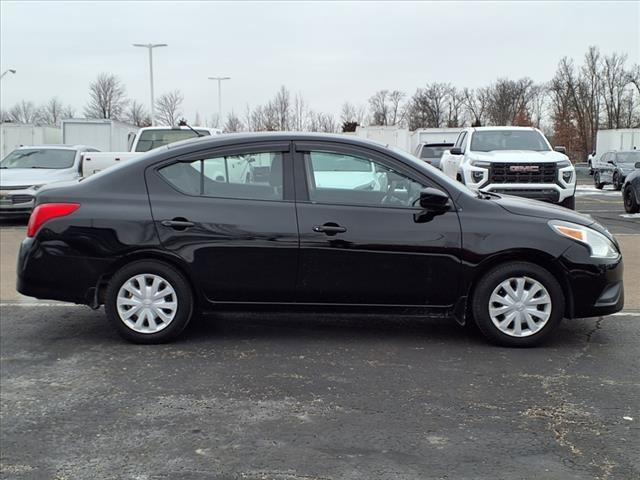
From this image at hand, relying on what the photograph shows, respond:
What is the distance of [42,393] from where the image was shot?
161 inches

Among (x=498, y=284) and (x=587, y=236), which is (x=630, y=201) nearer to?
(x=587, y=236)

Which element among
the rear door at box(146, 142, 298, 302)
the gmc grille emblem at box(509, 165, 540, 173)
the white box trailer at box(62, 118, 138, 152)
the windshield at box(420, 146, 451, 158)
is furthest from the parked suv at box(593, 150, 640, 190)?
the rear door at box(146, 142, 298, 302)

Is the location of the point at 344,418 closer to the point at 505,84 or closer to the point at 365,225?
the point at 365,225

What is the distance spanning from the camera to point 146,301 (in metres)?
4.94

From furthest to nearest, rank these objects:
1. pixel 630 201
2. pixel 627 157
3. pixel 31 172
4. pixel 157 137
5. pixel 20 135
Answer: pixel 20 135
pixel 627 157
pixel 630 201
pixel 157 137
pixel 31 172

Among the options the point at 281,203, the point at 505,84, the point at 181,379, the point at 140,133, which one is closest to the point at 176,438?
the point at 181,379

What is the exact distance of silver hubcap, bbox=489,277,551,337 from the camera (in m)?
4.82

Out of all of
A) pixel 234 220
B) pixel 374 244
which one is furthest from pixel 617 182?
pixel 234 220

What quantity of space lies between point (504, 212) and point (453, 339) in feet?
3.59

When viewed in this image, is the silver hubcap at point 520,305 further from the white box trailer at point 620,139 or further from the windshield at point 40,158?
the white box trailer at point 620,139

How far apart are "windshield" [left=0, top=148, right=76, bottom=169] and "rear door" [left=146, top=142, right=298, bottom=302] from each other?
33.3 feet

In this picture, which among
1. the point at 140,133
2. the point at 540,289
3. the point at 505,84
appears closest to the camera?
the point at 540,289

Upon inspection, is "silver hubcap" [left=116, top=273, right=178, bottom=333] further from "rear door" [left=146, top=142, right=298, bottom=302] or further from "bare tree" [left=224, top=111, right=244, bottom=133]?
"bare tree" [left=224, top=111, right=244, bottom=133]

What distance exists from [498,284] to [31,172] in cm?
1131
